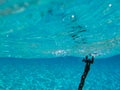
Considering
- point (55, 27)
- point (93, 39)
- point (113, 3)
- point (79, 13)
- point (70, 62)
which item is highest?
point (113, 3)

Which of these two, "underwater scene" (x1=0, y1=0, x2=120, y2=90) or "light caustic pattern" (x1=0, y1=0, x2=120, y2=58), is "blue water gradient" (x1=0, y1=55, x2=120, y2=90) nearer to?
"underwater scene" (x1=0, y1=0, x2=120, y2=90)

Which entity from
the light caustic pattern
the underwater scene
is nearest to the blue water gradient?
the underwater scene

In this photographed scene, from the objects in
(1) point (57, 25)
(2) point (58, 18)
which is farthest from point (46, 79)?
(2) point (58, 18)

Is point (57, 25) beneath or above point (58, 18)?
beneath

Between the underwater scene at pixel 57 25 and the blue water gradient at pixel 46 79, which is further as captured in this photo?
the blue water gradient at pixel 46 79

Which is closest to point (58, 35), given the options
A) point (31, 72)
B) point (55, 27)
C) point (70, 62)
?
point (55, 27)

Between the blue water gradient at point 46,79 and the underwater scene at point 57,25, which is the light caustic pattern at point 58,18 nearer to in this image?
the underwater scene at point 57,25

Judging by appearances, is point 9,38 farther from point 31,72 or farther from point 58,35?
point 31,72

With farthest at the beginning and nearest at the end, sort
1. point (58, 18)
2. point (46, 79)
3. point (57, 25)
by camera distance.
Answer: point (46, 79) < point (57, 25) < point (58, 18)

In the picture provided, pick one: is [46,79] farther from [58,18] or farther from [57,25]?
[58,18]

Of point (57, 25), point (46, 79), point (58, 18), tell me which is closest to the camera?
point (58, 18)

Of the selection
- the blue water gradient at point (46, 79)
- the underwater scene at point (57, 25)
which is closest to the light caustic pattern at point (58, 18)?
the underwater scene at point (57, 25)
